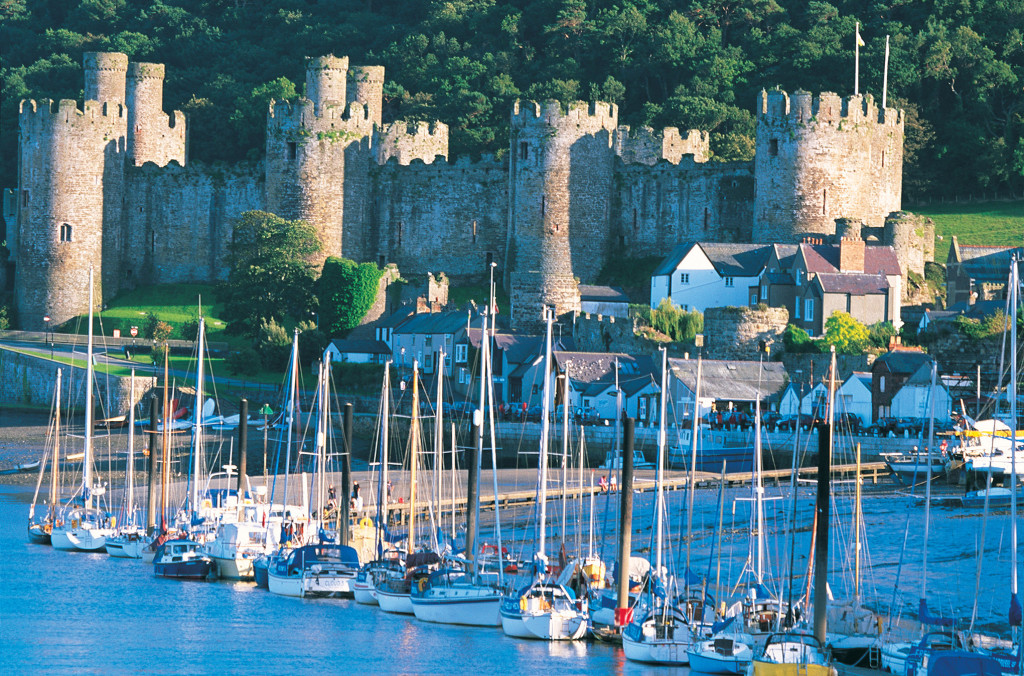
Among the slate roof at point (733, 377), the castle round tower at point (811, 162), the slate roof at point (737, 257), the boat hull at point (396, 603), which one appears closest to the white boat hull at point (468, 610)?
the boat hull at point (396, 603)

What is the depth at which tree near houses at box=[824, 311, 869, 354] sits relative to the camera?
49562mm

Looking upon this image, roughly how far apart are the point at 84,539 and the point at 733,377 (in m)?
17.0

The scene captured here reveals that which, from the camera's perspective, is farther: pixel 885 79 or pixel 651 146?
pixel 885 79

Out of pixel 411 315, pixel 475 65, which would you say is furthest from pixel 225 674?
pixel 475 65

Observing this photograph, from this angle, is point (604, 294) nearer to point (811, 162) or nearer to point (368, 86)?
point (811, 162)

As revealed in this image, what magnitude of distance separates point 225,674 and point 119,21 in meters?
68.1

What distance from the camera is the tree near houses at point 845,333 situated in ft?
163

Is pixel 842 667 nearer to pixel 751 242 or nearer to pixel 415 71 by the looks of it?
pixel 751 242

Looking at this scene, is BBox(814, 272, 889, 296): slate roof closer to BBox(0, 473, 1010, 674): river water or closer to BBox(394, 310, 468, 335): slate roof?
BBox(394, 310, 468, 335): slate roof

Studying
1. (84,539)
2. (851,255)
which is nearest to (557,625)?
(84,539)

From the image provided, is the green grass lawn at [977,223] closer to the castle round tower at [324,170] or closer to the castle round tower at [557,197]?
the castle round tower at [557,197]

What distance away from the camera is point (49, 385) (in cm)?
5725

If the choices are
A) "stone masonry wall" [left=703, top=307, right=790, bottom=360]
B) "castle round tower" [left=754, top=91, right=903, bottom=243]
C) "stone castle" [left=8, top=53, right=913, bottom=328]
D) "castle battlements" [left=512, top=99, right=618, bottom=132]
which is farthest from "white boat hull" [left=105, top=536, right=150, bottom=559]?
"castle battlements" [left=512, top=99, right=618, bottom=132]

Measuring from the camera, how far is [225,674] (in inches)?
1049
